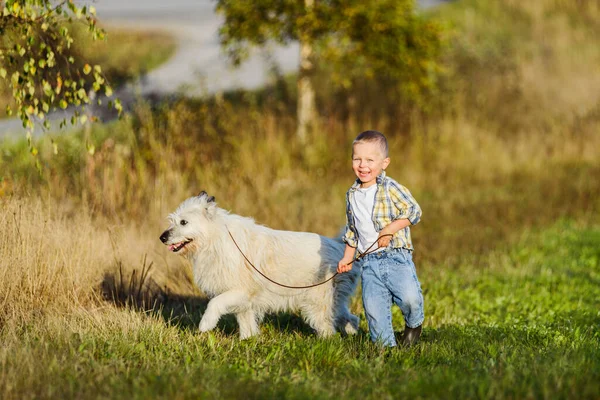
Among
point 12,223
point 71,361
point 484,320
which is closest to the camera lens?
point 71,361

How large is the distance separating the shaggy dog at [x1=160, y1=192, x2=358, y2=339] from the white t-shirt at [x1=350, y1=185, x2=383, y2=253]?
2.26ft

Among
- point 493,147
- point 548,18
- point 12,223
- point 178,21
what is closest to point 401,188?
point 12,223

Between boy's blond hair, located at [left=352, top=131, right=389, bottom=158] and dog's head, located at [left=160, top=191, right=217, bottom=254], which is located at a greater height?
boy's blond hair, located at [left=352, top=131, right=389, bottom=158]

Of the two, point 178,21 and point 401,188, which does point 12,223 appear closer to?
point 401,188

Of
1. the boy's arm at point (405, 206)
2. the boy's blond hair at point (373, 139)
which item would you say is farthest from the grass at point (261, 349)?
the boy's blond hair at point (373, 139)

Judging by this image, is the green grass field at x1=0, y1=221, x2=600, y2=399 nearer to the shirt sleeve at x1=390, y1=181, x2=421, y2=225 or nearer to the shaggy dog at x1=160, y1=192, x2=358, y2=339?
the shaggy dog at x1=160, y1=192, x2=358, y2=339

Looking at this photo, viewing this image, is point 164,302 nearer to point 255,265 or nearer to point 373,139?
point 255,265

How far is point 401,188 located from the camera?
20.2 ft

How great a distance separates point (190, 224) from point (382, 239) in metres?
1.64

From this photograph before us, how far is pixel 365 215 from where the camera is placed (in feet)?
20.3

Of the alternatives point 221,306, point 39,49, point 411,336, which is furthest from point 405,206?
point 39,49

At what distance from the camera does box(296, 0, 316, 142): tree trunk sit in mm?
15586

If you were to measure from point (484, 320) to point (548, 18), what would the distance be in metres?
24.8

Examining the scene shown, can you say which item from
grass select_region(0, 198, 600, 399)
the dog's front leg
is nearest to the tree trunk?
grass select_region(0, 198, 600, 399)
